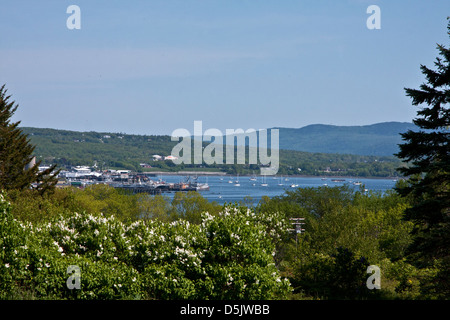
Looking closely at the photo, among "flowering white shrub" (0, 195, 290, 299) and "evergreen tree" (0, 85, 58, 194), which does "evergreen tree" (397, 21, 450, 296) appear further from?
"evergreen tree" (0, 85, 58, 194)

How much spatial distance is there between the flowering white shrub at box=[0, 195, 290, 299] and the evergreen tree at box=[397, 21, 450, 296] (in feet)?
18.7

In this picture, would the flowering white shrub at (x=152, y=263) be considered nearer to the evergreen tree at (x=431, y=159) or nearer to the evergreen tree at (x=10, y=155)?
the evergreen tree at (x=431, y=159)

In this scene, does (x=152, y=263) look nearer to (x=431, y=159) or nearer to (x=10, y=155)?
(x=431, y=159)

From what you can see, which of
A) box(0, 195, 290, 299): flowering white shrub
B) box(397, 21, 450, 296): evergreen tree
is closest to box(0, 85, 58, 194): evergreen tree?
box(0, 195, 290, 299): flowering white shrub

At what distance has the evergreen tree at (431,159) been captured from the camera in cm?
1956

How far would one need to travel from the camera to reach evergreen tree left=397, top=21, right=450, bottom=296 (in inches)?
770

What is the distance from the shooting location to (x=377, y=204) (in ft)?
194

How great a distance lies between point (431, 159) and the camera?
813 inches

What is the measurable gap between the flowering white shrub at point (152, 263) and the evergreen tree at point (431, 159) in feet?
18.7

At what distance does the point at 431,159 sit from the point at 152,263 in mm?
11203

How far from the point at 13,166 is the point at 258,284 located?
33523 mm

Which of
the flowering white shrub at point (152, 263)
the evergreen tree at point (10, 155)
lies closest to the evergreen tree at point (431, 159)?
the flowering white shrub at point (152, 263)

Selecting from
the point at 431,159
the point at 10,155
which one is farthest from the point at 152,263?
the point at 10,155
